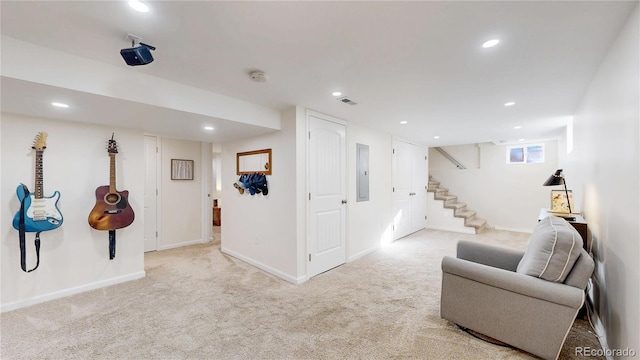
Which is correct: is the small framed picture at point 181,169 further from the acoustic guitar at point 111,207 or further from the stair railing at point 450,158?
the stair railing at point 450,158

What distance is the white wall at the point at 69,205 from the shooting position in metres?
2.51

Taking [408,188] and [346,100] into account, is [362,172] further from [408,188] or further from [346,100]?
[408,188]

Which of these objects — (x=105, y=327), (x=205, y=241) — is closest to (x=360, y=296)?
(x=105, y=327)

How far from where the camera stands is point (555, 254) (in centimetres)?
175

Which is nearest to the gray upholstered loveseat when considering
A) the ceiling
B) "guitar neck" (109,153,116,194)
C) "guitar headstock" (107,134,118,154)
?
the ceiling

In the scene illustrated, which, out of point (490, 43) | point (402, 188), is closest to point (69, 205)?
point (490, 43)

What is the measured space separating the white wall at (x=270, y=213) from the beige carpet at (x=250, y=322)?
0.29 metres

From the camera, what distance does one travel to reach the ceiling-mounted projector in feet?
5.14

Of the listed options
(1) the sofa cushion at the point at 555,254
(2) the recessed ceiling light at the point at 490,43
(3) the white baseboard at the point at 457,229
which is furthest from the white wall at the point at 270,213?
(3) the white baseboard at the point at 457,229

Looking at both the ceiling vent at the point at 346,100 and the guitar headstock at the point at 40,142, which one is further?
the ceiling vent at the point at 346,100

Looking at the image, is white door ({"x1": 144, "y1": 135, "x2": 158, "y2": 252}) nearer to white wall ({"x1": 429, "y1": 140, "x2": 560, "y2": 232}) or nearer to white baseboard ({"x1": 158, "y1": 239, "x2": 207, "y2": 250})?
white baseboard ({"x1": 158, "y1": 239, "x2": 207, "y2": 250})

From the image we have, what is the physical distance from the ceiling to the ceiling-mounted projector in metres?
0.11

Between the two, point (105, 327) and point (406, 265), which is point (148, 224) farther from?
point (406, 265)

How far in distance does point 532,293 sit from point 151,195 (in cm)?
534
